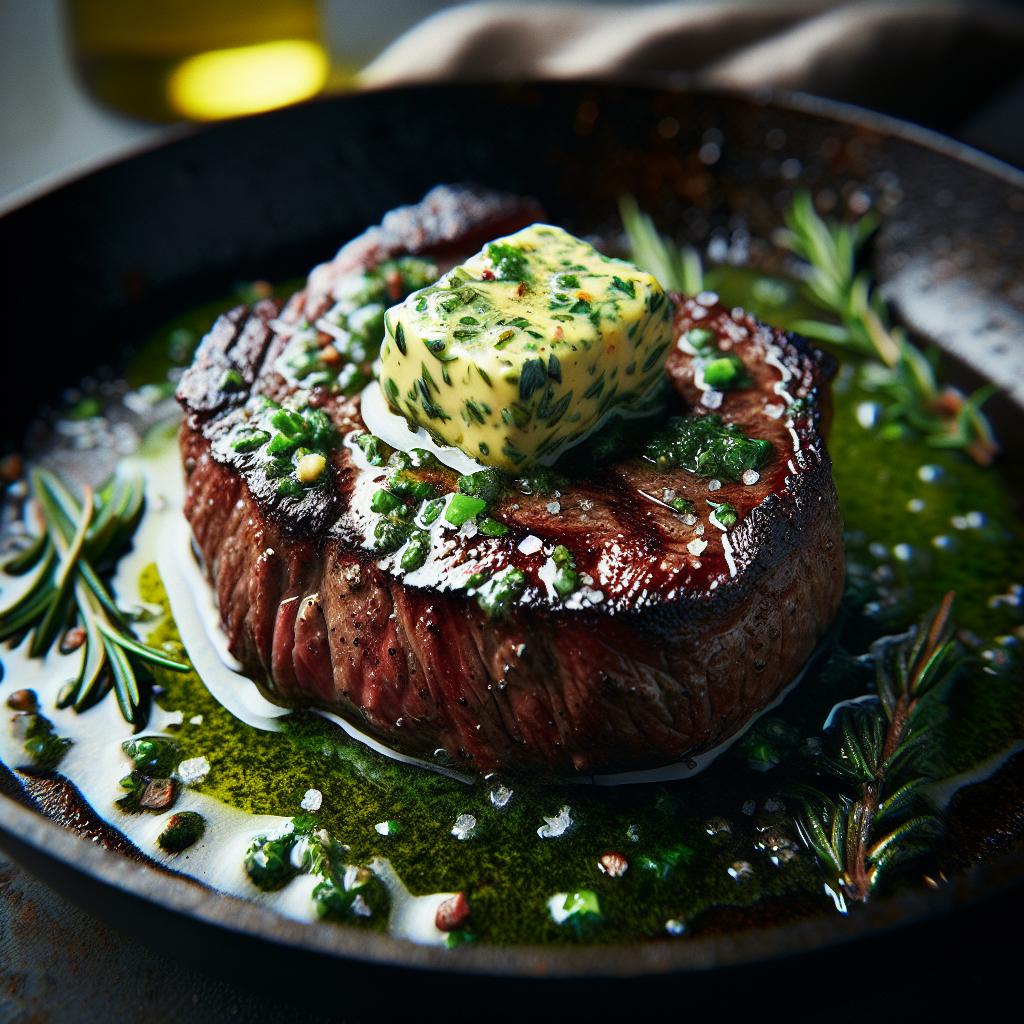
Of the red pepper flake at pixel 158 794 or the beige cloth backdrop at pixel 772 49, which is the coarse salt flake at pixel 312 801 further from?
the beige cloth backdrop at pixel 772 49

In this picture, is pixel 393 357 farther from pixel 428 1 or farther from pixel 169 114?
pixel 428 1

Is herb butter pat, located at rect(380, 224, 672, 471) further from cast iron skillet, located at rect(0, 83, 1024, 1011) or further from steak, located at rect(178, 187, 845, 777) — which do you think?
cast iron skillet, located at rect(0, 83, 1024, 1011)

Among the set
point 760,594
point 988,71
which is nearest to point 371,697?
point 760,594

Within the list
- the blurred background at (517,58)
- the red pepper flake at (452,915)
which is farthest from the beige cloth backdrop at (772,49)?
the red pepper flake at (452,915)

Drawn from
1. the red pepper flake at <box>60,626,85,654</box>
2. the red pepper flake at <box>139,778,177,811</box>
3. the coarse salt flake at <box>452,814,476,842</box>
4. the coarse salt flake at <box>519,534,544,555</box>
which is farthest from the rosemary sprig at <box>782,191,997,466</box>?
the red pepper flake at <box>60,626,85,654</box>

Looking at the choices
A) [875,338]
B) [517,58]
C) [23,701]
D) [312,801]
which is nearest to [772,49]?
[517,58]
